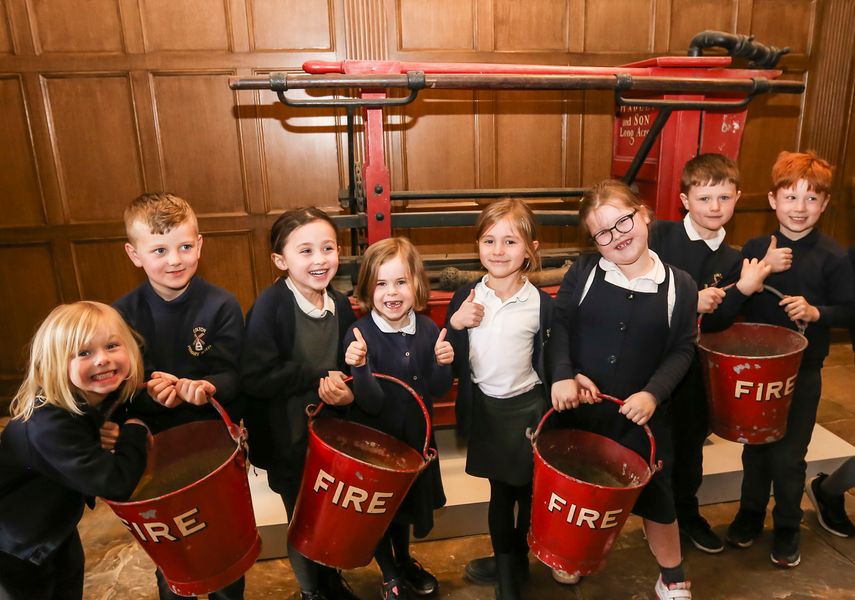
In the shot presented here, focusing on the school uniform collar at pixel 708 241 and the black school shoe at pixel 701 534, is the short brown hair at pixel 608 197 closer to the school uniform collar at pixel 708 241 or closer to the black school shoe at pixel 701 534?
the school uniform collar at pixel 708 241

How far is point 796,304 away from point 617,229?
2.57ft

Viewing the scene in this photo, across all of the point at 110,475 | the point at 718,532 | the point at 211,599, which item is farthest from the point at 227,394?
the point at 718,532

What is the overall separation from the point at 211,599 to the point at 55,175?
10.4 feet

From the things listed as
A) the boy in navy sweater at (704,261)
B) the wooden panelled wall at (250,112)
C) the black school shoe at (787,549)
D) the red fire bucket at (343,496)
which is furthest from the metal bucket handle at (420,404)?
the wooden panelled wall at (250,112)

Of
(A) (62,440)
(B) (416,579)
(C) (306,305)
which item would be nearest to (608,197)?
(C) (306,305)

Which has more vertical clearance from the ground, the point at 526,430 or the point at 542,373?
the point at 542,373

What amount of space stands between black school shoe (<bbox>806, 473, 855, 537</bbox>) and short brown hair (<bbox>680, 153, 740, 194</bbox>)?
4.62 ft

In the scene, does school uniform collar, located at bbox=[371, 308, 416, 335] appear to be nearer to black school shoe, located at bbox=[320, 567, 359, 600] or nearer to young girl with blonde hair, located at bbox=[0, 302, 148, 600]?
young girl with blonde hair, located at bbox=[0, 302, 148, 600]

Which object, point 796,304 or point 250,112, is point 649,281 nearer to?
point 796,304

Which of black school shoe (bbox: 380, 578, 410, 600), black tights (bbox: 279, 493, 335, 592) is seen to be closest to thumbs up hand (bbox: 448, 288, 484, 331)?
black tights (bbox: 279, 493, 335, 592)

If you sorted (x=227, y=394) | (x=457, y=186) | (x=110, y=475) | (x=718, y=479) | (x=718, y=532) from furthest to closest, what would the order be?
(x=457, y=186) < (x=718, y=479) < (x=718, y=532) < (x=227, y=394) < (x=110, y=475)

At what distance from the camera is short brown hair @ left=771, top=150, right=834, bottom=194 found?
7.18ft

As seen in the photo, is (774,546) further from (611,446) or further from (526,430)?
(526,430)

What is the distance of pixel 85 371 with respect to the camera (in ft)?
5.08
